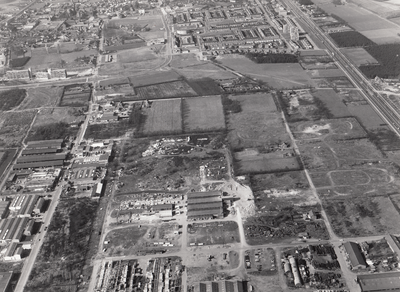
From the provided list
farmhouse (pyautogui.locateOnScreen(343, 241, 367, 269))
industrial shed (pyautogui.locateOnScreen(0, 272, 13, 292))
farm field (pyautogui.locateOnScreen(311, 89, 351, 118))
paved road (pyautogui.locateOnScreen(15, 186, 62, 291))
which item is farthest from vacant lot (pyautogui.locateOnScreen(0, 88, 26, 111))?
farmhouse (pyautogui.locateOnScreen(343, 241, 367, 269))

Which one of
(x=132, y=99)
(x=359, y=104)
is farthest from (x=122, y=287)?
(x=359, y=104)

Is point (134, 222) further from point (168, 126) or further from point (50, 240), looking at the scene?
point (168, 126)

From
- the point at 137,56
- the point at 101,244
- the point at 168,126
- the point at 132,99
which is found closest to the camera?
the point at 101,244

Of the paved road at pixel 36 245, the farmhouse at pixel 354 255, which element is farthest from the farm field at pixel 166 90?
the farmhouse at pixel 354 255

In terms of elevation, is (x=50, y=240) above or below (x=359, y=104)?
below

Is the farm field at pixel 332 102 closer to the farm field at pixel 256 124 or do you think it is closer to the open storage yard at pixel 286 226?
the farm field at pixel 256 124

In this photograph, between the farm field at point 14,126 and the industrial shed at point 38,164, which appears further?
the farm field at point 14,126

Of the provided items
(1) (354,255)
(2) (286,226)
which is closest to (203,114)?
(2) (286,226)
